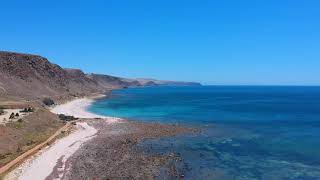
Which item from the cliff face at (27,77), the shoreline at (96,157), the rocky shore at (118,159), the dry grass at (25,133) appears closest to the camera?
the shoreline at (96,157)

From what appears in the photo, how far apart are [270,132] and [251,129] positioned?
17.3 ft

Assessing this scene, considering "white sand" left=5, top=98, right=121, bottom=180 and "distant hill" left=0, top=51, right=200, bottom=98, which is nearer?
"white sand" left=5, top=98, right=121, bottom=180

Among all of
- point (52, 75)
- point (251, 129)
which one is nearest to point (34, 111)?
point (251, 129)

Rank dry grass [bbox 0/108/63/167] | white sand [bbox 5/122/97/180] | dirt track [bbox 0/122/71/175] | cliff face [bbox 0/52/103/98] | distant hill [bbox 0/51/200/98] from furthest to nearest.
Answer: cliff face [bbox 0/52/103/98]
distant hill [bbox 0/51/200/98]
dry grass [bbox 0/108/63/167]
dirt track [bbox 0/122/71/175]
white sand [bbox 5/122/97/180]

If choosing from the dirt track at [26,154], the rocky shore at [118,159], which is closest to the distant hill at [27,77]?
the dirt track at [26,154]

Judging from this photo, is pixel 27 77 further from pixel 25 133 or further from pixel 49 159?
pixel 49 159

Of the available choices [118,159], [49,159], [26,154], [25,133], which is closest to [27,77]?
[25,133]

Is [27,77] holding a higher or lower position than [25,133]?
higher

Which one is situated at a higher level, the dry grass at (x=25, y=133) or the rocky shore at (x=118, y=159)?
the dry grass at (x=25, y=133)

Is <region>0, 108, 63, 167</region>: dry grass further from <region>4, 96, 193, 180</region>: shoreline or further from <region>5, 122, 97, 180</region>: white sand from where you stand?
<region>4, 96, 193, 180</region>: shoreline

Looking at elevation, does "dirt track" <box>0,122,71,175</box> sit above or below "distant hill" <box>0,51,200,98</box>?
below

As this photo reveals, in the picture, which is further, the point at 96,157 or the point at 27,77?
the point at 27,77

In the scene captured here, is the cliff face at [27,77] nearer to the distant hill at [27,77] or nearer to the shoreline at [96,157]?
the distant hill at [27,77]

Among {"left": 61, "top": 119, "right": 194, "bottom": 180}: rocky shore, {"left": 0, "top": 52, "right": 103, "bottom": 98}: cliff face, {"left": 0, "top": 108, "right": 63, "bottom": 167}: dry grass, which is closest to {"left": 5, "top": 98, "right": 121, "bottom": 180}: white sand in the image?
{"left": 61, "top": 119, "right": 194, "bottom": 180}: rocky shore
